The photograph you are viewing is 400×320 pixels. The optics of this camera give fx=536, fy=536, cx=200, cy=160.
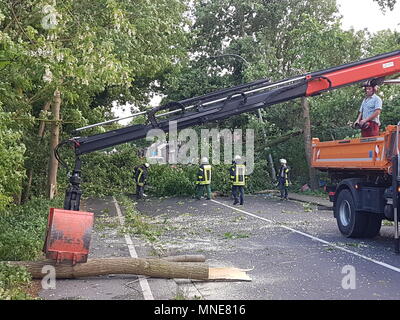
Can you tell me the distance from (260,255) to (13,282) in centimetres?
438

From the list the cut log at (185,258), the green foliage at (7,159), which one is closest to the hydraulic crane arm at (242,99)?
the green foliage at (7,159)

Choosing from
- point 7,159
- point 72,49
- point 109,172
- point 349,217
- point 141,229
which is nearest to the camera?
point 7,159

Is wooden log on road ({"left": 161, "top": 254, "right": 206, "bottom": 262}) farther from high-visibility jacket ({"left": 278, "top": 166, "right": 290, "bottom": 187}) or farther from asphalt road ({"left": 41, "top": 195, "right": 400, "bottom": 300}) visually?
high-visibility jacket ({"left": 278, "top": 166, "right": 290, "bottom": 187})

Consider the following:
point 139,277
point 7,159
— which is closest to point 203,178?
point 7,159

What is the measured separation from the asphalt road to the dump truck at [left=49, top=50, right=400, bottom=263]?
1.92 feet

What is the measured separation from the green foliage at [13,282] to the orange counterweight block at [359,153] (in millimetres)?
6402

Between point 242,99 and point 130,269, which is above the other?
point 242,99

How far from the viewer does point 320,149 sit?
12742mm

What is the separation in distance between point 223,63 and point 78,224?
94.2ft

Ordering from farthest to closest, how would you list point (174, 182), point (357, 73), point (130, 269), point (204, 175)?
point (174, 182)
point (204, 175)
point (357, 73)
point (130, 269)

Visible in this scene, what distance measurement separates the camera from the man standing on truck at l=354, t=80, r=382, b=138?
35.4 feet

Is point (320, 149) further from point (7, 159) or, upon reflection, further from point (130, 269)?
point (7, 159)

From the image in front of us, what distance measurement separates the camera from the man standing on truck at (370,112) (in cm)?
1080
